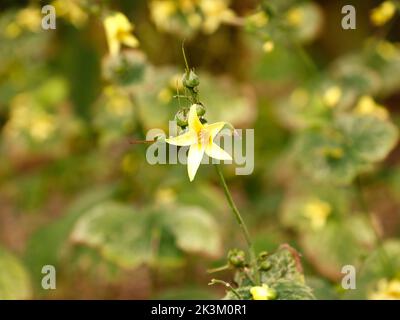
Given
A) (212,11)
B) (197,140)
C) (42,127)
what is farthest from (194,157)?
(42,127)

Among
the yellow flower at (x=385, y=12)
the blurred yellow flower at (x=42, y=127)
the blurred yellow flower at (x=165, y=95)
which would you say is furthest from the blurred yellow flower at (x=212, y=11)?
the blurred yellow flower at (x=42, y=127)

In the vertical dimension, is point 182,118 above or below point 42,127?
below

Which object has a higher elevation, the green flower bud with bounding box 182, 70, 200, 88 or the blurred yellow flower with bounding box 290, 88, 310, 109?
the blurred yellow flower with bounding box 290, 88, 310, 109

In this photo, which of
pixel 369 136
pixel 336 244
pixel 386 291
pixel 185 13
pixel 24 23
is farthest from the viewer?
pixel 24 23

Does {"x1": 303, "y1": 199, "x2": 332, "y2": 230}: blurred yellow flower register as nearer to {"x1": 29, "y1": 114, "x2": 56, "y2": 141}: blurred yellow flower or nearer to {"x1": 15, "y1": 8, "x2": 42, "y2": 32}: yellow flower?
{"x1": 29, "y1": 114, "x2": 56, "y2": 141}: blurred yellow flower

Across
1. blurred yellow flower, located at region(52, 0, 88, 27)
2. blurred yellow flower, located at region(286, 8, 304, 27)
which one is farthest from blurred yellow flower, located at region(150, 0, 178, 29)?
blurred yellow flower, located at region(286, 8, 304, 27)

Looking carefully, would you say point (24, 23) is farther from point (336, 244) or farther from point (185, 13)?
point (336, 244)

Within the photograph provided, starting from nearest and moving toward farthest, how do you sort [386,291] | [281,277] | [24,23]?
[281,277]
[386,291]
[24,23]
